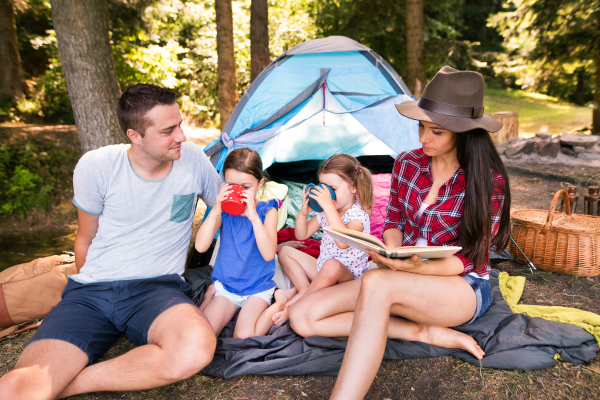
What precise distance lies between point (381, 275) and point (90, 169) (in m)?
1.44

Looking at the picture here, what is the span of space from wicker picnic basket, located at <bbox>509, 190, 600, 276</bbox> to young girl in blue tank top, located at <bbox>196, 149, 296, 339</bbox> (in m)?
1.77

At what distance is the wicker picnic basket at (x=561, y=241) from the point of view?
2627 millimetres

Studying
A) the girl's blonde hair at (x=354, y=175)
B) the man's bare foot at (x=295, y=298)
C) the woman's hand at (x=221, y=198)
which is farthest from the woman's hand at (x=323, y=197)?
the man's bare foot at (x=295, y=298)

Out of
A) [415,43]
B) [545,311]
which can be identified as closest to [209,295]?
[545,311]

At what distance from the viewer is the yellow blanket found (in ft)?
6.76

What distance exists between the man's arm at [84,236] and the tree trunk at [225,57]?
164 inches

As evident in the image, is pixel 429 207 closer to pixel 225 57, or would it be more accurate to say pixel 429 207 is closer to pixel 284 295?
pixel 284 295

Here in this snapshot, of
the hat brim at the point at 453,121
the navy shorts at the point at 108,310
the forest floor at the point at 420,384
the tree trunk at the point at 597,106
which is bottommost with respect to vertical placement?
the forest floor at the point at 420,384

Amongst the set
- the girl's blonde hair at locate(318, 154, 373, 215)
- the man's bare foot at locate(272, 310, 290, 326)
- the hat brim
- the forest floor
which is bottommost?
the forest floor

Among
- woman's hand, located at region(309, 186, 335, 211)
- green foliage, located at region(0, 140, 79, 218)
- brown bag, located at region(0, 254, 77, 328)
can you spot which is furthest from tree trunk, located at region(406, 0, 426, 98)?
brown bag, located at region(0, 254, 77, 328)

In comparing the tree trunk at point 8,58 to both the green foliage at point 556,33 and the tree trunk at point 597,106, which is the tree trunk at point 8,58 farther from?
the tree trunk at point 597,106

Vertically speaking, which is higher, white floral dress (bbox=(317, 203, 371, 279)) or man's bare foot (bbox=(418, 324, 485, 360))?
white floral dress (bbox=(317, 203, 371, 279))

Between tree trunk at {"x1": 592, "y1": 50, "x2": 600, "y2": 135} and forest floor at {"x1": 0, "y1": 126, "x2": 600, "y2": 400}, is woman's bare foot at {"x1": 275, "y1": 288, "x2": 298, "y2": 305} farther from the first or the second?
tree trunk at {"x1": 592, "y1": 50, "x2": 600, "y2": 135}

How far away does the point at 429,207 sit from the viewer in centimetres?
190
